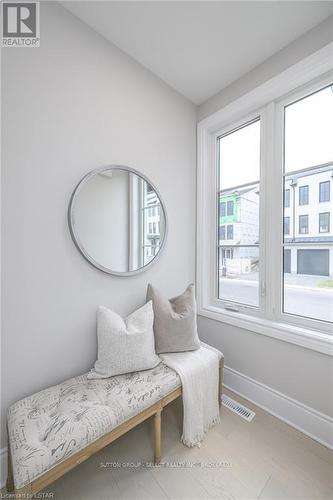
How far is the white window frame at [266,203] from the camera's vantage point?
1428 millimetres

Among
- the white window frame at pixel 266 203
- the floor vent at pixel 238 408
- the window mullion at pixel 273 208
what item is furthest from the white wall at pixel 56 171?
the floor vent at pixel 238 408

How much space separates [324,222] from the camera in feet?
4.78

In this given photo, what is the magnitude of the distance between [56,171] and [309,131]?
174 centimetres

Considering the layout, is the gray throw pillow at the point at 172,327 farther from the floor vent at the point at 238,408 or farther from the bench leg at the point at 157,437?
the floor vent at the point at 238,408

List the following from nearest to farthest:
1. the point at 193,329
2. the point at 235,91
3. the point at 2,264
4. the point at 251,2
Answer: the point at 2,264 < the point at 251,2 < the point at 193,329 < the point at 235,91

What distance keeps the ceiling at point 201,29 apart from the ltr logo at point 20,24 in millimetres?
221

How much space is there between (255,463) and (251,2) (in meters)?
2.68

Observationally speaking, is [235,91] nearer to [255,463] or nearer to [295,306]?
[295,306]

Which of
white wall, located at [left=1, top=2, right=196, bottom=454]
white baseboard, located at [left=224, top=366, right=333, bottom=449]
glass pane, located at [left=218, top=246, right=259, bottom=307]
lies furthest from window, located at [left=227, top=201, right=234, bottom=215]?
white baseboard, located at [left=224, top=366, right=333, bottom=449]

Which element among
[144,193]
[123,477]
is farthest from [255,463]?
[144,193]

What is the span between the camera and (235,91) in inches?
71.4

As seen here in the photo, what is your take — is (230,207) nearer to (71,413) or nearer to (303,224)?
(303,224)

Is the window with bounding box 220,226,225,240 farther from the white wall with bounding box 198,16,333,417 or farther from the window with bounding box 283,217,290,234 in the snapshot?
the white wall with bounding box 198,16,333,417

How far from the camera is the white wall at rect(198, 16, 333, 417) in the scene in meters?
1.35
